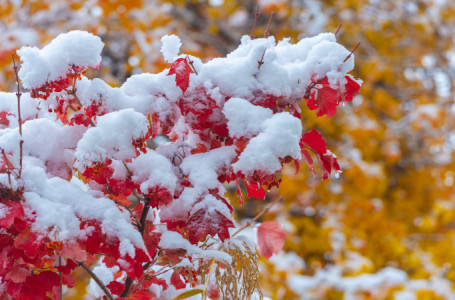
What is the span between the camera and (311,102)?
34.4 inches

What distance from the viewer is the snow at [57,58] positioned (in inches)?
30.0

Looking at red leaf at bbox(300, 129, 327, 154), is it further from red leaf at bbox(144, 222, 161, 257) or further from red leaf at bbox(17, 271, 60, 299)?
red leaf at bbox(17, 271, 60, 299)

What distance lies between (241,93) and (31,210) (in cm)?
41

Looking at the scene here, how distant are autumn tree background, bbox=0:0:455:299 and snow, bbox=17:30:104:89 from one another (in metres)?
3.29

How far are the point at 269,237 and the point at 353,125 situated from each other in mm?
4980

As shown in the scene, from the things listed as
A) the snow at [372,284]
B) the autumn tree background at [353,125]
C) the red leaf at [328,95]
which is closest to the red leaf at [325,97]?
the red leaf at [328,95]

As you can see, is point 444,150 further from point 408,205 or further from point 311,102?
point 311,102

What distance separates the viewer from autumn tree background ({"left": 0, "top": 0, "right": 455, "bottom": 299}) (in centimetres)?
423

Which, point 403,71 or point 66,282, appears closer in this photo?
point 66,282

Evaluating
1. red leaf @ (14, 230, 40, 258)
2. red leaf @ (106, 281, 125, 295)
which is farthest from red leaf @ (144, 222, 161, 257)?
red leaf @ (14, 230, 40, 258)

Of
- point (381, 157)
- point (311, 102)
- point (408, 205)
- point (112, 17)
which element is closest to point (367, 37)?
point (381, 157)

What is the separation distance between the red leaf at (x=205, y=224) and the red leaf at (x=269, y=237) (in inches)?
12.6

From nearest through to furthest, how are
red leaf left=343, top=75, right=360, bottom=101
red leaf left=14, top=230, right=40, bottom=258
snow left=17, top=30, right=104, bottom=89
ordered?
red leaf left=14, top=230, right=40, bottom=258, snow left=17, top=30, right=104, bottom=89, red leaf left=343, top=75, right=360, bottom=101

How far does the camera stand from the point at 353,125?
19.0 feet
